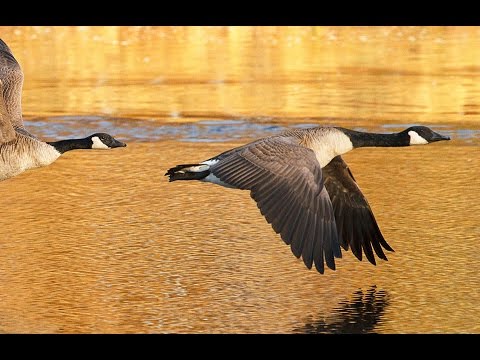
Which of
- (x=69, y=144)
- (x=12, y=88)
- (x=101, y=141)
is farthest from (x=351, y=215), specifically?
(x=12, y=88)

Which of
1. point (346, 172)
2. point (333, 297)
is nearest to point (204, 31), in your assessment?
point (346, 172)

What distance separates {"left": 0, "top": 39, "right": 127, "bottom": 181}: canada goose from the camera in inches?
303

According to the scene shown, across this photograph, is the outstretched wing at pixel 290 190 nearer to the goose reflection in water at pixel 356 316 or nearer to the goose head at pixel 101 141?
the goose reflection in water at pixel 356 316

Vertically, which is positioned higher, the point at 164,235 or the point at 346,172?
the point at 346,172

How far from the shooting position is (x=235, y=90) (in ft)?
44.9

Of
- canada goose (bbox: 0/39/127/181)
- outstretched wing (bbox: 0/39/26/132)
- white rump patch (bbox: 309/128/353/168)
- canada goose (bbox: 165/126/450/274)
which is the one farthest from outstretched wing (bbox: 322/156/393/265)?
outstretched wing (bbox: 0/39/26/132)

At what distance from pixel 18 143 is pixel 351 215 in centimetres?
245

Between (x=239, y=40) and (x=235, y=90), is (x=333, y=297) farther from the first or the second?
(x=239, y=40)

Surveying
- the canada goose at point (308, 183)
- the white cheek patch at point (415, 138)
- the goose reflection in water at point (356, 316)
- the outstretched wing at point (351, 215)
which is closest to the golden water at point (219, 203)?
the goose reflection in water at point (356, 316)

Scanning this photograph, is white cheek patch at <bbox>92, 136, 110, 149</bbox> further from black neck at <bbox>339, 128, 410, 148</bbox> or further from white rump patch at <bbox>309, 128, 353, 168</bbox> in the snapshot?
black neck at <bbox>339, 128, 410, 148</bbox>

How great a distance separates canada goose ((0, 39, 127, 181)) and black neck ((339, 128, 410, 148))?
1.79 m

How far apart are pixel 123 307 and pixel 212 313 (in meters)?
0.54

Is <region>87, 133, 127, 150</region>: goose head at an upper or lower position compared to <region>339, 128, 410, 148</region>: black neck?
lower

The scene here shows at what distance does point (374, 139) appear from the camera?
7.59 m
